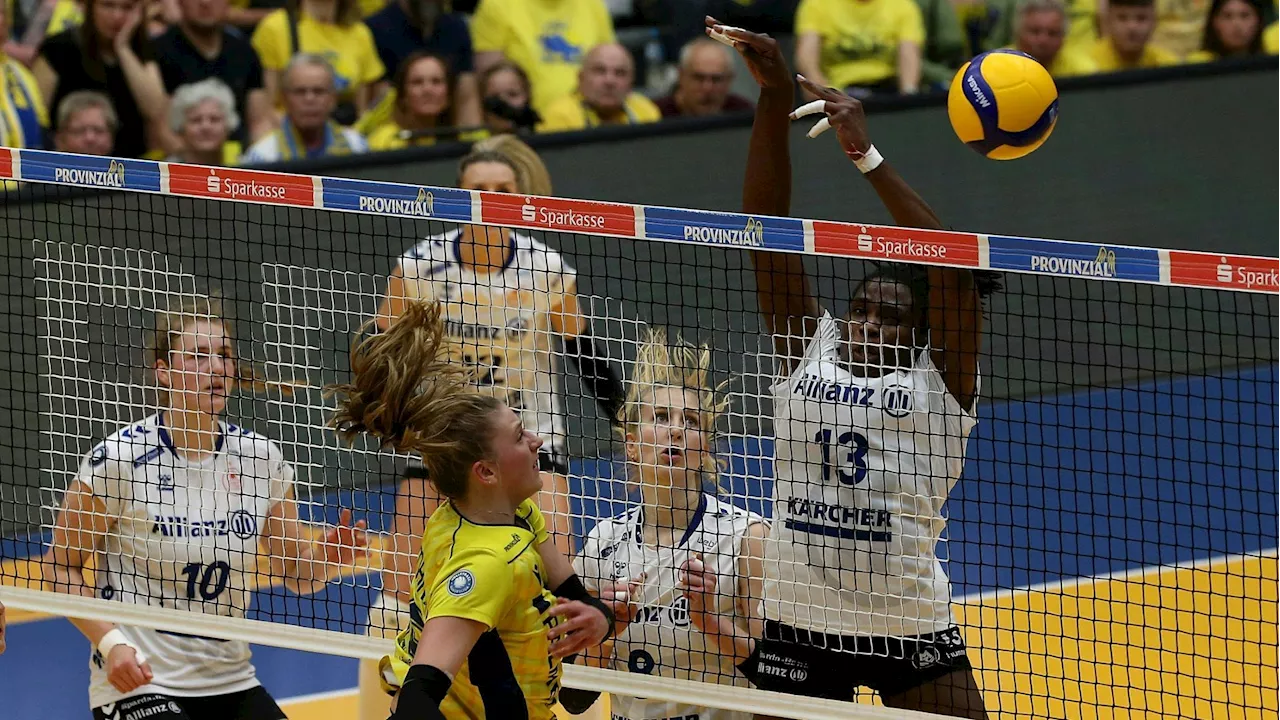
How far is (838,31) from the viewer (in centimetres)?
1130

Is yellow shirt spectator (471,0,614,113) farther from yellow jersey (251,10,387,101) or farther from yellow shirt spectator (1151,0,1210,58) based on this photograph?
yellow shirt spectator (1151,0,1210,58)

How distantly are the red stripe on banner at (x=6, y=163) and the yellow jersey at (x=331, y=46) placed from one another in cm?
530

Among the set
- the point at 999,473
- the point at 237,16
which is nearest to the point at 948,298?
the point at 999,473

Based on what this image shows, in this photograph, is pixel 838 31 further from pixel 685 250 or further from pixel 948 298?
pixel 948 298

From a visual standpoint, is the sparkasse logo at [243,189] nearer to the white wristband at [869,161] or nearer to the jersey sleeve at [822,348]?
the jersey sleeve at [822,348]

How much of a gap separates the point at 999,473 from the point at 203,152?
491cm

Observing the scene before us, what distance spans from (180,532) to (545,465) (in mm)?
1318

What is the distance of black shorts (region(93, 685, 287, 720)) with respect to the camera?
18.4ft

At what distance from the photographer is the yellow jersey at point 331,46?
10703mm

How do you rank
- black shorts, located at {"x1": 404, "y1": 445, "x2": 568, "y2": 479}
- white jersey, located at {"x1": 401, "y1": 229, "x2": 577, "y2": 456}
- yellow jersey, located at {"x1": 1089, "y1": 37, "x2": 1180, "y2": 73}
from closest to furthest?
black shorts, located at {"x1": 404, "y1": 445, "x2": 568, "y2": 479} → white jersey, located at {"x1": 401, "y1": 229, "x2": 577, "y2": 456} → yellow jersey, located at {"x1": 1089, "y1": 37, "x2": 1180, "y2": 73}

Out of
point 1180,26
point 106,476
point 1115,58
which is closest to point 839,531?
point 106,476

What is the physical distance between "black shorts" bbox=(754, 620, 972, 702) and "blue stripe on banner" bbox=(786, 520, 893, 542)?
0.98ft

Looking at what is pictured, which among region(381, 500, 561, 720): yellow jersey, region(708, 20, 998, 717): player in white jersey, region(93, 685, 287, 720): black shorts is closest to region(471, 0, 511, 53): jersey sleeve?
region(93, 685, 287, 720): black shorts

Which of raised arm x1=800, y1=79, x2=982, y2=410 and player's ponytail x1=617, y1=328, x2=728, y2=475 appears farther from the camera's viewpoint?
player's ponytail x1=617, y1=328, x2=728, y2=475
